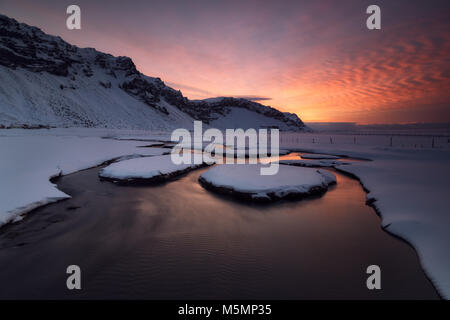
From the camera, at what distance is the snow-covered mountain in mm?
50866

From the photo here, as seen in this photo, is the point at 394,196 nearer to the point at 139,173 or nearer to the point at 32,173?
the point at 139,173

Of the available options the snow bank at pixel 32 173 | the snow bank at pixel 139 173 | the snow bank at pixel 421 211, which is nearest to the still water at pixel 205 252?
the snow bank at pixel 421 211

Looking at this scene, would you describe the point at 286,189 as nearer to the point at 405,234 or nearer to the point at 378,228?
the point at 378,228

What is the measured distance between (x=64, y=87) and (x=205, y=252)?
87635mm

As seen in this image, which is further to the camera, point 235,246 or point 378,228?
point 378,228

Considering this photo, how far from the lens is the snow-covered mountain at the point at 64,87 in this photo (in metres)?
50.9

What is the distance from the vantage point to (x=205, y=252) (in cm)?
530

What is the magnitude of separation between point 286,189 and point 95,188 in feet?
31.7

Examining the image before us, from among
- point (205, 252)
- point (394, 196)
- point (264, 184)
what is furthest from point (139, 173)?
point (394, 196)

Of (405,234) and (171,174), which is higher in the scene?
(171,174)

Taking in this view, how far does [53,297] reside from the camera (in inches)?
149

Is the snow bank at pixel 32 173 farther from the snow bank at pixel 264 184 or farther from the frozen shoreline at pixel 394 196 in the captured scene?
the snow bank at pixel 264 184

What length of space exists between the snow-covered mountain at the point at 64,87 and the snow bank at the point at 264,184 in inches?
1757
